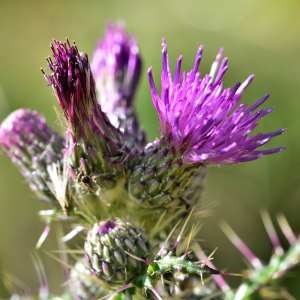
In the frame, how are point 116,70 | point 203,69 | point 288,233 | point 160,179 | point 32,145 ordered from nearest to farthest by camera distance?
1. point 160,179
2. point 32,145
3. point 116,70
4. point 288,233
5. point 203,69

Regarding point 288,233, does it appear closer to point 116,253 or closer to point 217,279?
point 217,279

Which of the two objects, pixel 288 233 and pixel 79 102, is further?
pixel 288 233

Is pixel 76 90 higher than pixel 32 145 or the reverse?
higher

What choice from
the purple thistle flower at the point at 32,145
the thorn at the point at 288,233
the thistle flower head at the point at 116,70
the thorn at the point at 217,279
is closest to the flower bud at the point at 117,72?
the thistle flower head at the point at 116,70

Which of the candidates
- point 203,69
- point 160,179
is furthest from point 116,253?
point 203,69

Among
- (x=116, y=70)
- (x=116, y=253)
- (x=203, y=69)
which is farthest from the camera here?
(x=203, y=69)

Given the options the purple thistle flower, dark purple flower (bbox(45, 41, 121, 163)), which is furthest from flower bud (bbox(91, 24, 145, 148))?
dark purple flower (bbox(45, 41, 121, 163))

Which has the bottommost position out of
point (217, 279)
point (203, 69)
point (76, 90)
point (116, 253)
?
point (217, 279)
